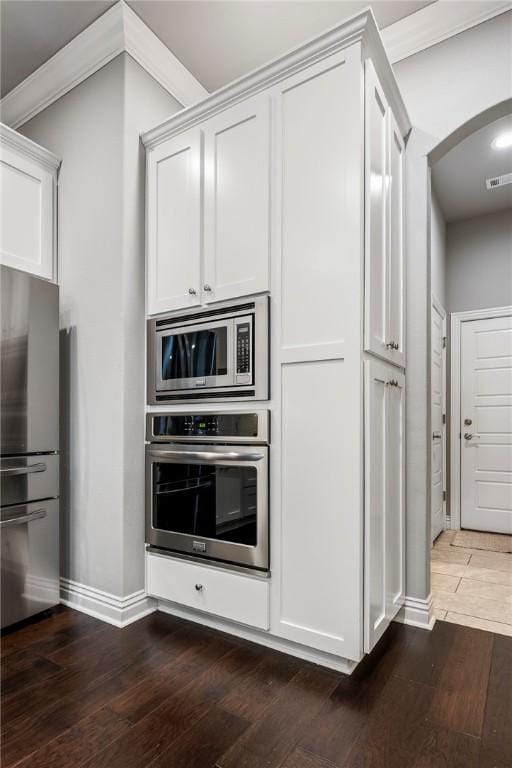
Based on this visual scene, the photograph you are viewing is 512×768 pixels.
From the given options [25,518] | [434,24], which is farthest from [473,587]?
[434,24]

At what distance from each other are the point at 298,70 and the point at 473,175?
2.58 m

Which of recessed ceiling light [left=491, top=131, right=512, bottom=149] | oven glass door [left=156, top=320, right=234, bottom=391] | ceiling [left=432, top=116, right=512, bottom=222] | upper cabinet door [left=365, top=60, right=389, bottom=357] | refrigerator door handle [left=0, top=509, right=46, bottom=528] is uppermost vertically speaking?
recessed ceiling light [left=491, top=131, right=512, bottom=149]

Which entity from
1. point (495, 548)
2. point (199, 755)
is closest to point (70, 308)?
point (199, 755)

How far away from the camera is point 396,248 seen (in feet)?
7.13

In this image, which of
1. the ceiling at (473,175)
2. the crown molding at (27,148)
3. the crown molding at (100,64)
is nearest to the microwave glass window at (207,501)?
the crown molding at (27,148)

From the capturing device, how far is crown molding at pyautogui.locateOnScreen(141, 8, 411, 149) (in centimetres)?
173

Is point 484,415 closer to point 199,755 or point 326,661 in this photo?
point 326,661

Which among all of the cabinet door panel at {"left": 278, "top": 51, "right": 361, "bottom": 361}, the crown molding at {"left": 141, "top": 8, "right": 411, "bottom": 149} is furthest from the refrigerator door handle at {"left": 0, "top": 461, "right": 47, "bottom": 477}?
the crown molding at {"left": 141, "top": 8, "right": 411, "bottom": 149}

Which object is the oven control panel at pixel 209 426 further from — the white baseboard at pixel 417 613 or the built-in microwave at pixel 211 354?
the white baseboard at pixel 417 613

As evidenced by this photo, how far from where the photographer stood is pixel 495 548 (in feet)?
12.3

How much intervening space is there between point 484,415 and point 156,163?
3.68 meters

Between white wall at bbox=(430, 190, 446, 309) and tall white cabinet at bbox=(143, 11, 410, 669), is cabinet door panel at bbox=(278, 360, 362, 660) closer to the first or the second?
tall white cabinet at bbox=(143, 11, 410, 669)

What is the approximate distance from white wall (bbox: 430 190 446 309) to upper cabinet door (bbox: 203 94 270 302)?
2.43m

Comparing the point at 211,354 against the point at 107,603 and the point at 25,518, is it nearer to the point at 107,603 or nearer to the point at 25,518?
the point at 25,518
